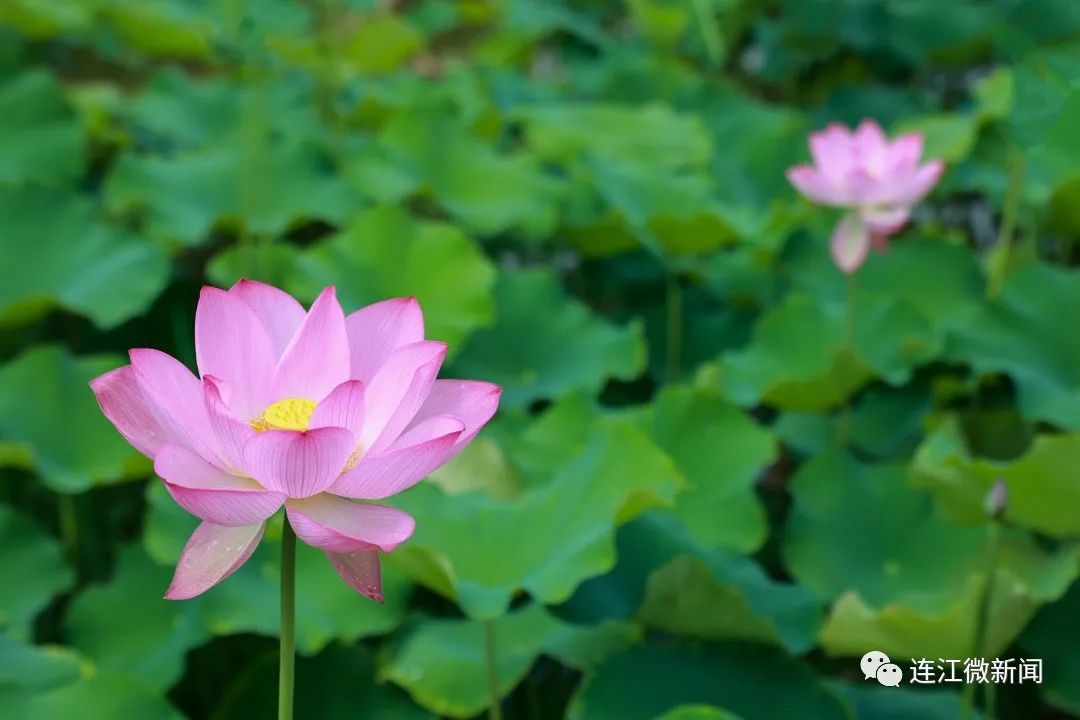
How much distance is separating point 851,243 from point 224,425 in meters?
0.98

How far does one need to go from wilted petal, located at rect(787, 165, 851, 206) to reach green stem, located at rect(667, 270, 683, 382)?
1.33ft

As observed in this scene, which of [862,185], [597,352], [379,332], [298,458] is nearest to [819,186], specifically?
[862,185]

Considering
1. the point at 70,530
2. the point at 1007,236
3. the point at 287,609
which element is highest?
the point at 287,609

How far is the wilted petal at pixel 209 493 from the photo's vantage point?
0.51 metres

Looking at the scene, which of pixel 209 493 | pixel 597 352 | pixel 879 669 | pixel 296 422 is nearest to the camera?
Answer: pixel 209 493

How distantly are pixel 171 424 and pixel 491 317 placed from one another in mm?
946

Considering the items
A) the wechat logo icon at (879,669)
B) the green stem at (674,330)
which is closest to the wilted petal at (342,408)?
the wechat logo icon at (879,669)

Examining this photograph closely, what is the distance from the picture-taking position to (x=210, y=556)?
1.83ft

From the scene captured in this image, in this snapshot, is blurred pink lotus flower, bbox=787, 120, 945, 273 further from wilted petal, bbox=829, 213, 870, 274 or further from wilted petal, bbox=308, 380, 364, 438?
wilted petal, bbox=308, 380, 364, 438

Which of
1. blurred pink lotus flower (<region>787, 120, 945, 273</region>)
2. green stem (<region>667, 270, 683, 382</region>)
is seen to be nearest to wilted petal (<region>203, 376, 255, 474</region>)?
blurred pink lotus flower (<region>787, 120, 945, 273</region>)

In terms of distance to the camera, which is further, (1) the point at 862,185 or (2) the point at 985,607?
(1) the point at 862,185

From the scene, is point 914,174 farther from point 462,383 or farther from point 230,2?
point 230,2

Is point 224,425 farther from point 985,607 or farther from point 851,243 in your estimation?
point 851,243

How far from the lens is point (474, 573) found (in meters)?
0.96
